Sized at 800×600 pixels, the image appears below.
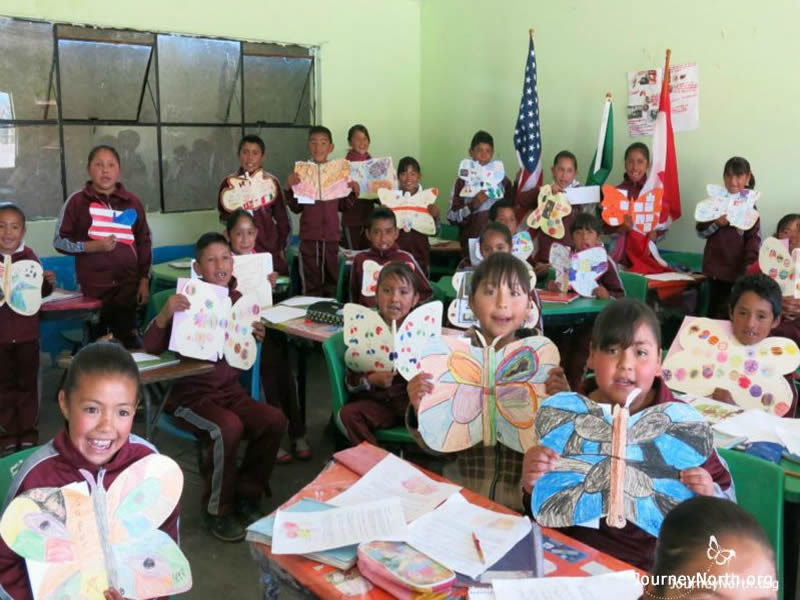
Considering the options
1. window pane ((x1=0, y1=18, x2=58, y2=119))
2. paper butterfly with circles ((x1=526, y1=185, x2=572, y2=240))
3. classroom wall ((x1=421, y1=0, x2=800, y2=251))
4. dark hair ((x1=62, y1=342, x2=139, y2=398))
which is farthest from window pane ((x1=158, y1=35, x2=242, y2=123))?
dark hair ((x1=62, y1=342, x2=139, y2=398))

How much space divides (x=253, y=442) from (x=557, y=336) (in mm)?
2175

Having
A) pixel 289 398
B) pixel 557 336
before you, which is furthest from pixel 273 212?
pixel 557 336

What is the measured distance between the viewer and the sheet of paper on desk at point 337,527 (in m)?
1.46

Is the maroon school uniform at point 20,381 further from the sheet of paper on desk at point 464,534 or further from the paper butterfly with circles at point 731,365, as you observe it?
the paper butterfly with circles at point 731,365

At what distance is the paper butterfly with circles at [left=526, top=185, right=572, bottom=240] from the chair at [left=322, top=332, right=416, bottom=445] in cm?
258

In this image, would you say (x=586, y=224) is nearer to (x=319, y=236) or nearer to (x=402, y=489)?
(x=319, y=236)

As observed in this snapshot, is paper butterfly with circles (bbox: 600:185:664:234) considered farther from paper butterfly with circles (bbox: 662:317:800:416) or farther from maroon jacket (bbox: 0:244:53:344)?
maroon jacket (bbox: 0:244:53:344)

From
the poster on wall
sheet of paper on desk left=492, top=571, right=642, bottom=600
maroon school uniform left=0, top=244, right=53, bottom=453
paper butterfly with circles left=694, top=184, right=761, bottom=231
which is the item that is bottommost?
maroon school uniform left=0, top=244, right=53, bottom=453

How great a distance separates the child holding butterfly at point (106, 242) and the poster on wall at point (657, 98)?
12.8ft

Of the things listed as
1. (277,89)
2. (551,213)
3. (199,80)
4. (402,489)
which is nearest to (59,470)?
(402,489)

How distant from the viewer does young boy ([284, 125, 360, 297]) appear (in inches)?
214

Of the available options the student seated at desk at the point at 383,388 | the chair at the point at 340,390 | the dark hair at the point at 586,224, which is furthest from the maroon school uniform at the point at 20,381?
the dark hair at the point at 586,224

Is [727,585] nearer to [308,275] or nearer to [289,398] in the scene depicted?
[289,398]

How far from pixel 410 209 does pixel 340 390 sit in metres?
2.68
